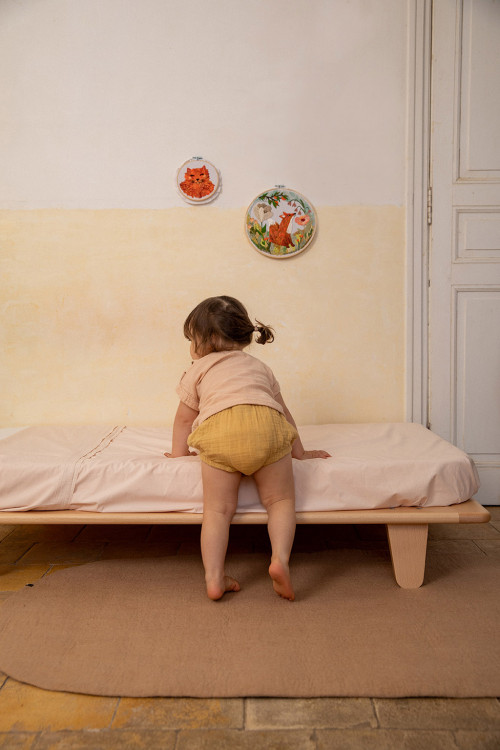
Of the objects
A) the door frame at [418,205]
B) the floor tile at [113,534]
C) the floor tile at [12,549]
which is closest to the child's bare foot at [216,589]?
the floor tile at [113,534]

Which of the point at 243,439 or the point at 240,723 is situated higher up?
the point at 243,439

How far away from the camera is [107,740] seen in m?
1.18

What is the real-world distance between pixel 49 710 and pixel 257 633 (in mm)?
558

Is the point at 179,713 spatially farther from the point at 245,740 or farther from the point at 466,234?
the point at 466,234

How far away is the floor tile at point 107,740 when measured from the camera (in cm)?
117

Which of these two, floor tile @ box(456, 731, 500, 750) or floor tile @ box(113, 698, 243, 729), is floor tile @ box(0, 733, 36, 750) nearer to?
floor tile @ box(113, 698, 243, 729)

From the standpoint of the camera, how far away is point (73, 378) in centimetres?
278

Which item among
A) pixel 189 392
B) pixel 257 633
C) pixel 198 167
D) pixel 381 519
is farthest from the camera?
pixel 198 167

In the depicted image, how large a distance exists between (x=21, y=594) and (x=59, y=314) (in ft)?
4.66

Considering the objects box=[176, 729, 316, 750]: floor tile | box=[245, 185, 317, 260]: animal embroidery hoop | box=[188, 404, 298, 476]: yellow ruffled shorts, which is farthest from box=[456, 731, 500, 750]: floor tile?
box=[245, 185, 317, 260]: animal embroidery hoop

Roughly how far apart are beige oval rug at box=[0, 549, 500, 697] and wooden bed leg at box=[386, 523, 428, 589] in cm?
4

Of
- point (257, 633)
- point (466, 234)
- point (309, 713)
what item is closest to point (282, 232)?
point (466, 234)

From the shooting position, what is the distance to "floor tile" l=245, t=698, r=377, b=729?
1227 millimetres

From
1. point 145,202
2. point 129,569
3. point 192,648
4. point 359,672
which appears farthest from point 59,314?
point 359,672
